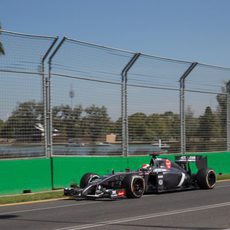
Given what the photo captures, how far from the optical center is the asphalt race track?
9711 mm

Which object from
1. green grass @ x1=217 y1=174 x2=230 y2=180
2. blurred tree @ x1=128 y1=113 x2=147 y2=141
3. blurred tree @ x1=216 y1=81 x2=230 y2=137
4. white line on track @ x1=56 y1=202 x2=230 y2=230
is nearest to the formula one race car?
white line on track @ x1=56 y1=202 x2=230 y2=230

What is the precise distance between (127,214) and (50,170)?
6.31 m

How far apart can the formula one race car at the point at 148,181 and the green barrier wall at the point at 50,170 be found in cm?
179

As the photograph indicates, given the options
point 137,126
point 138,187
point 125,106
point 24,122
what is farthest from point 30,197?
point 137,126

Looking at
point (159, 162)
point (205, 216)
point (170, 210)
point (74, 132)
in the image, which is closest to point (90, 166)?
point (74, 132)

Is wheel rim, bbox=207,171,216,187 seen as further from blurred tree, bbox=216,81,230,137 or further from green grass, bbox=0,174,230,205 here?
blurred tree, bbox=216,81,230,137

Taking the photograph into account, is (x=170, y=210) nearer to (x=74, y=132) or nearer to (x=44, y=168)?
(x=44, y=168)

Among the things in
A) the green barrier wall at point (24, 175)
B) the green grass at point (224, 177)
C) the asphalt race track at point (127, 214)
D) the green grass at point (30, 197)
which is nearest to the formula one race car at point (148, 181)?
the asphalt race track at point (127, 214)

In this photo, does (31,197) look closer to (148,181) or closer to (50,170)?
(50,170)

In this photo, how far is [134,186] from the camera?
14852mm

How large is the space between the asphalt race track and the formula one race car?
1.15 ft

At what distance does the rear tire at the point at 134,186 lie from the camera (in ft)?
47.9

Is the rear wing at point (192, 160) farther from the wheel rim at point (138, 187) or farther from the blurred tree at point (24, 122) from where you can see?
the blurred tree at point (24, 122)

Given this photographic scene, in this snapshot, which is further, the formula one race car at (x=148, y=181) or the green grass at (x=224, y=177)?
the green grass at (x=224, y=177)
